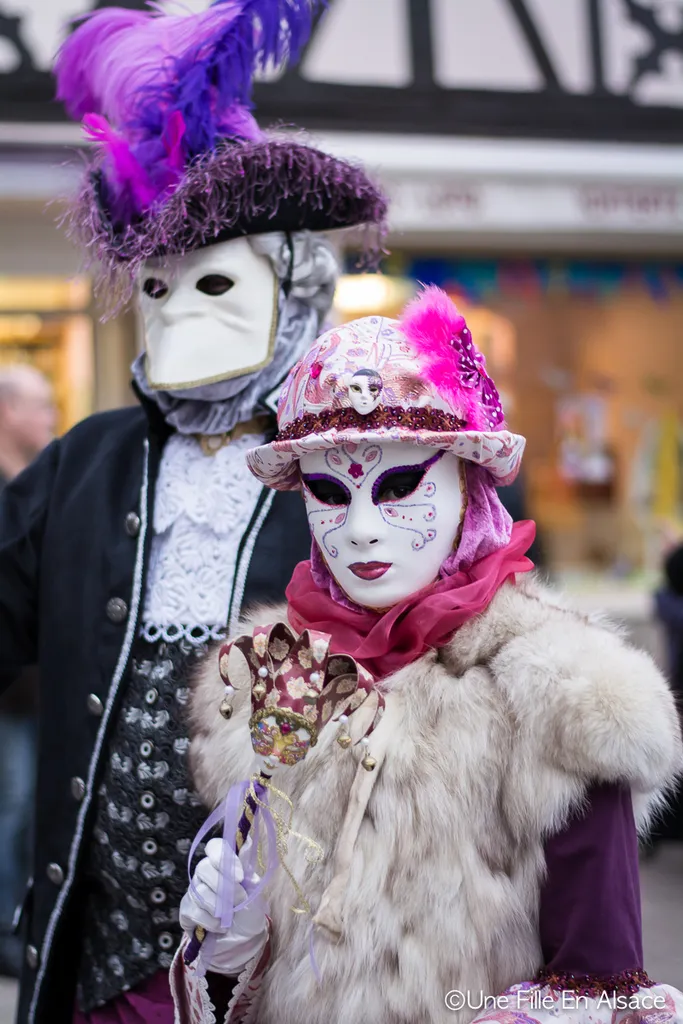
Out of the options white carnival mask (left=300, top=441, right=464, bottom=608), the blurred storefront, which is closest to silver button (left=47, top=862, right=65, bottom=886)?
white carnival mask (left=300, top=441, right=464, bottom=608)

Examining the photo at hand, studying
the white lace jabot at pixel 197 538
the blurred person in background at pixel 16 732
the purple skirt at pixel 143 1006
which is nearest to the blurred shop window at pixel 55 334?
the blurred person in background at pixel 16 732

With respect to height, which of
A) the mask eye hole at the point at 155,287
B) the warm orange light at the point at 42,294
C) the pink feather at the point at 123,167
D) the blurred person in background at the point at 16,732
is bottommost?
the blurred person in background at the point at 16,732

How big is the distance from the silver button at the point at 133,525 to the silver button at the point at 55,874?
0.62 metres

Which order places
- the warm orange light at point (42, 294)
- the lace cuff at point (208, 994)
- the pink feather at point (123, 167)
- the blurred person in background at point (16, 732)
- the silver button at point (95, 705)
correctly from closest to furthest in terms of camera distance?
the lace cuff at point (208, 994), the silver button at point (95, 705), the pink feather at point (123, 167), the blurred person in background at point (16, 732), the warm orange light at point (42, 294)

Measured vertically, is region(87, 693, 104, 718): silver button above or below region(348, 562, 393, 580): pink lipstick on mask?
below

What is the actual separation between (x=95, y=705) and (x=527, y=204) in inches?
187

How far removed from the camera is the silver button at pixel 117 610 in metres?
2.04

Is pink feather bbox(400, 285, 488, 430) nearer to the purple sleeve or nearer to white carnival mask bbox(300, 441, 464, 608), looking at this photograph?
white carnival mask bbox(300, 441, 464, 608)

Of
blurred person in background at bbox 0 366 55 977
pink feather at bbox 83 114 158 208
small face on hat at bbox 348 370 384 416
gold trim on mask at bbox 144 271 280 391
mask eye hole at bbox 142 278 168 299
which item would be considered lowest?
blurred person in background at bbox 0 366 55 977

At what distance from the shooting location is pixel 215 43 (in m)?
2.12

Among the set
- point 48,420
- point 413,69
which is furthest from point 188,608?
point 413,69

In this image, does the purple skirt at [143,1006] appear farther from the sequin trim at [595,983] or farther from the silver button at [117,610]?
the sequin trim at [595,983]

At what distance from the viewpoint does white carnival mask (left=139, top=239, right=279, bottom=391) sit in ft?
6.88

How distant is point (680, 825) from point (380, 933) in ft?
11.2
